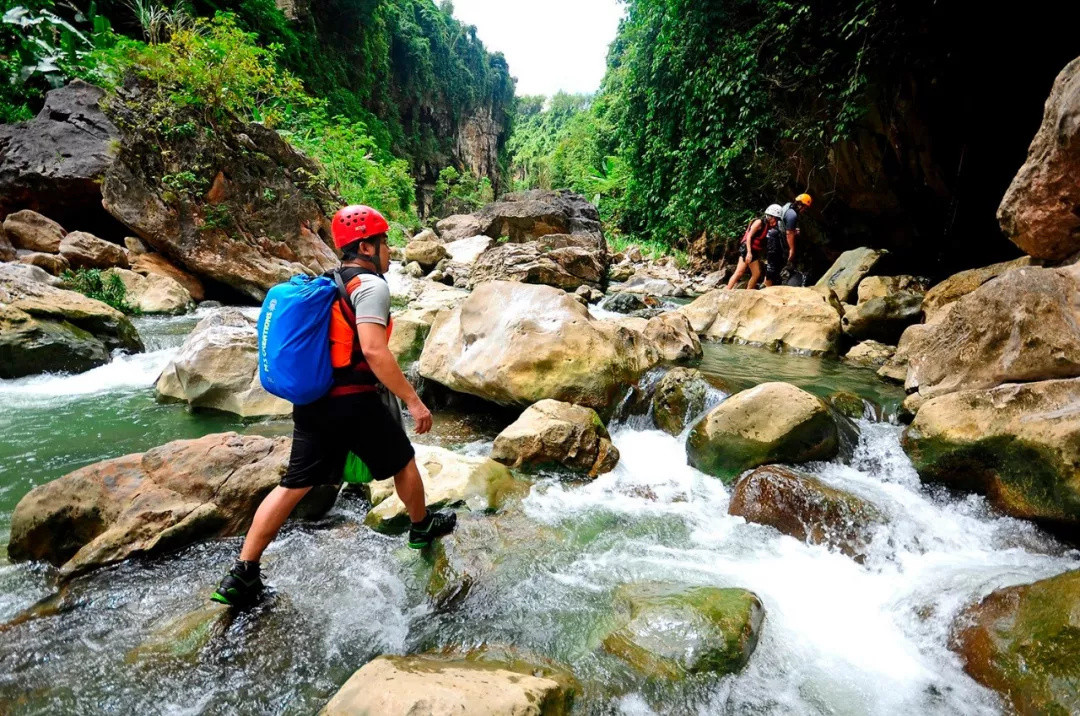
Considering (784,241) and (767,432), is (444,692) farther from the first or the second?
(784,241)

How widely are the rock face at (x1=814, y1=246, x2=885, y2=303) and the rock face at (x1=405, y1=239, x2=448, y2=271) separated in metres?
11.1

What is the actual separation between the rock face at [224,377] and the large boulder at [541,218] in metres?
14.5

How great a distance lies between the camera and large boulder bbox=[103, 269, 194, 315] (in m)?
9.23

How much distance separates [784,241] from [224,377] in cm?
967

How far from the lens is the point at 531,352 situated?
4.75m

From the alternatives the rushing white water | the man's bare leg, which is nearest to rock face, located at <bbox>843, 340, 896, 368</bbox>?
the rushing white water

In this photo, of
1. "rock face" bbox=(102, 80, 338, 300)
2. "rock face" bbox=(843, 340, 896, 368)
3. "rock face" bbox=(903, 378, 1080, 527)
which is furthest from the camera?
"rock face" bbox=(102, 80, 338, 300)

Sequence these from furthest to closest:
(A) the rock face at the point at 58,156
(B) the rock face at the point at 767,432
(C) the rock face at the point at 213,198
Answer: (A) the rock face at the point at 58,156 < (C) the rock face at the point at 213,198 < (B) the rock face at the point at 767,432

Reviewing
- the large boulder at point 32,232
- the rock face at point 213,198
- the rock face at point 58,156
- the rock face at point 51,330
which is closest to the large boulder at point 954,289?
the rock face at point 51,330

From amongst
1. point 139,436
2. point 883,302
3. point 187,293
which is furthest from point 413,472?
point 187,293

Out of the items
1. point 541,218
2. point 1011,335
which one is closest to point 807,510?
point 1011,335

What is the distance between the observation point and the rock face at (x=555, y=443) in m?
4.09

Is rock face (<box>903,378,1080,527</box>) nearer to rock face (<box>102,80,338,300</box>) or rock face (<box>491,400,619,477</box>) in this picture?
rock face (<box>491,400,619,477</box>)

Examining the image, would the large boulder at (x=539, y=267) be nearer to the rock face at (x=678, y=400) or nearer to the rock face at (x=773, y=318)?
the rock face at (x=773, y=318)
